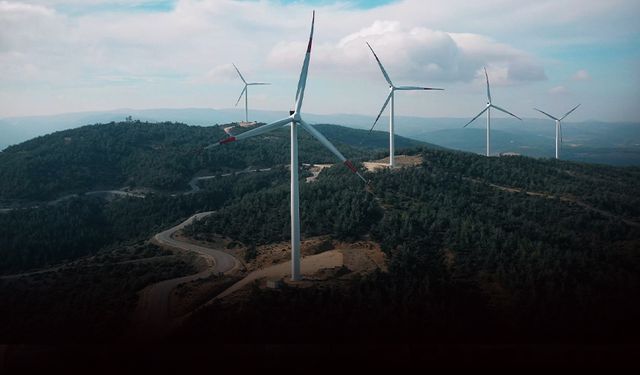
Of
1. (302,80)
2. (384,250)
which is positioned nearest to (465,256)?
(384,250)

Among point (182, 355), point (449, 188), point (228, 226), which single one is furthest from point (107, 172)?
point (182, 355)

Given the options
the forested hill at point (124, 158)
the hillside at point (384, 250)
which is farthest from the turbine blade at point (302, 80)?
the forested hill at point (124, 158)

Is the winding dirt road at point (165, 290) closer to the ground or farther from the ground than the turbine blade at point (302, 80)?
closer to the ground

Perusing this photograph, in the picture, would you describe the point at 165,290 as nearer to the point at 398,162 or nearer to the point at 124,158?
the point at 398,162

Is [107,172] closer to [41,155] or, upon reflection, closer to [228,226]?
[41,155]

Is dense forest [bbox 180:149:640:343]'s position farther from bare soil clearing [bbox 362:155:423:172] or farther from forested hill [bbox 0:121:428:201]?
forested hill [bbox 0:121:428:201]

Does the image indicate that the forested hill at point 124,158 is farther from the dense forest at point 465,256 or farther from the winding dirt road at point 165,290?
the winding dirt road at point 165,290
